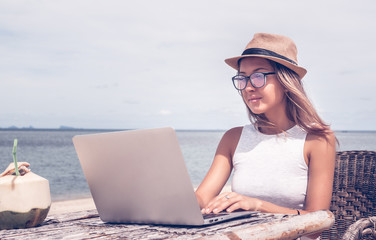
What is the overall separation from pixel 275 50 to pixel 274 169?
65 cm

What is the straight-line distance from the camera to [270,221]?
61.9 inches

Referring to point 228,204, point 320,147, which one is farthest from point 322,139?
point 228,204

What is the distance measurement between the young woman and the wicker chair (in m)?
0.32

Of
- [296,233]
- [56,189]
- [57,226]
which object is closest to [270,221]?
[296,233]

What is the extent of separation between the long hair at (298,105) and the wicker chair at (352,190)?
0.34 metres

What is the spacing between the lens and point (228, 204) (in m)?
1.83

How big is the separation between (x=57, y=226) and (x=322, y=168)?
1319 mm

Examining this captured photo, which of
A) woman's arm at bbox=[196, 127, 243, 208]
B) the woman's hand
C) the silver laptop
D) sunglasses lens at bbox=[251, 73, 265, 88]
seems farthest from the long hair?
the silver laptop

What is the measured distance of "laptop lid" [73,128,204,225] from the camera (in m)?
1.42

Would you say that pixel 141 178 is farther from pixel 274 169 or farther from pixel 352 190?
pixel 352 190

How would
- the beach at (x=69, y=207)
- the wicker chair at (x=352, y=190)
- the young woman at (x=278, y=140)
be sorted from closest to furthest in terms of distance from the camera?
the young woman at (x=278, y=140) → the wicker chair at (x=352, y=190) → the beach at (x=69, y=207)

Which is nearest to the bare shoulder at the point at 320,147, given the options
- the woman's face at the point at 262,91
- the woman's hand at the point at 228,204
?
the woman's face at the point at 262,91

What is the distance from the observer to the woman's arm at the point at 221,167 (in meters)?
2.54

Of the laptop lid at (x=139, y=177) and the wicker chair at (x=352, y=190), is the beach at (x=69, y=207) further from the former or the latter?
the laptop lid at (x=139, y=177)
